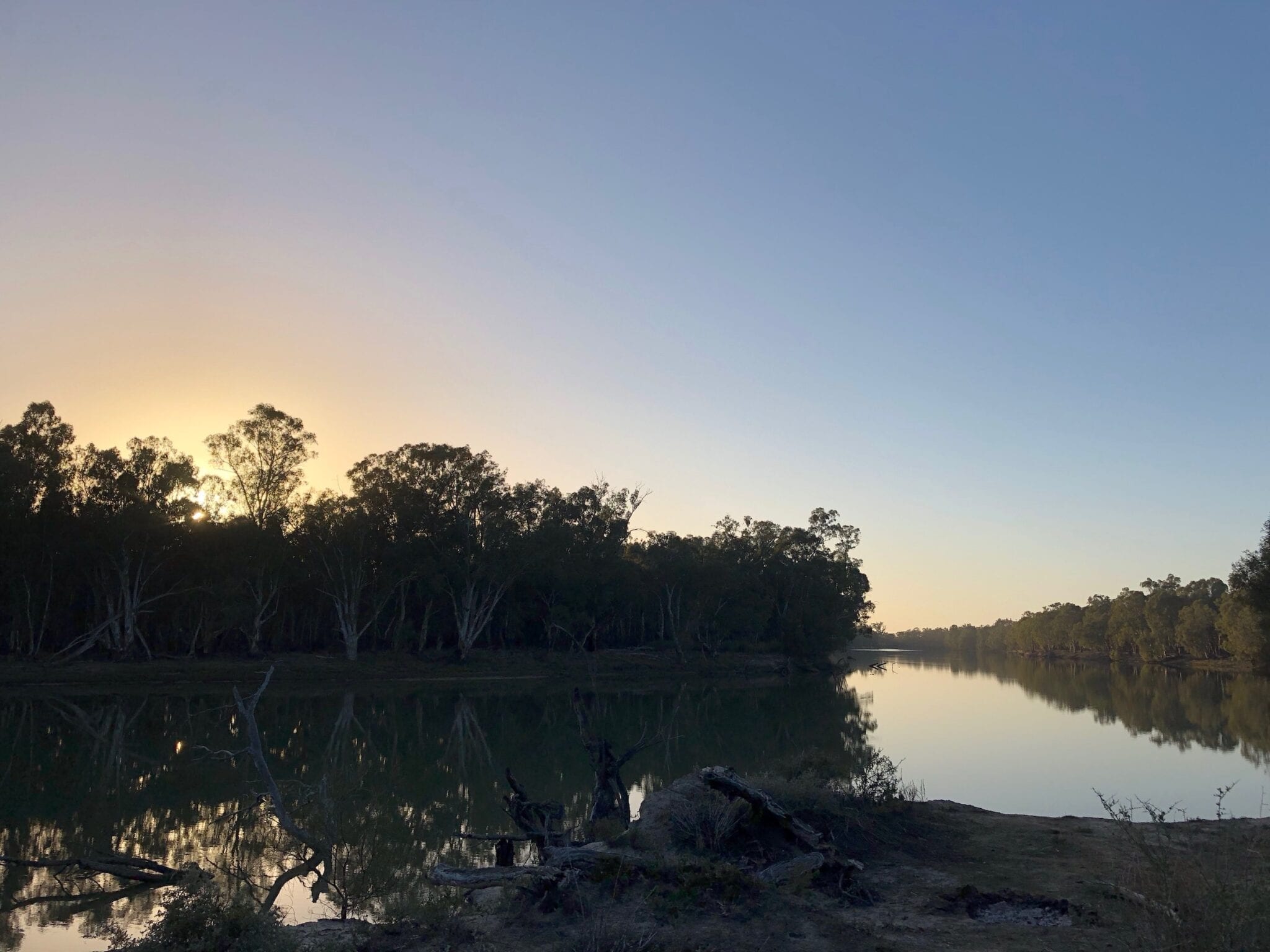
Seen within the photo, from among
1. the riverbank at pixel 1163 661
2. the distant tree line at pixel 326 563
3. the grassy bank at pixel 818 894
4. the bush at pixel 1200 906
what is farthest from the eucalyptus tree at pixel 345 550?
the riverbank at pixel 1163 661

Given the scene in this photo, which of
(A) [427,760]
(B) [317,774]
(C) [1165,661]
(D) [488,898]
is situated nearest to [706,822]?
(D) [488,898]

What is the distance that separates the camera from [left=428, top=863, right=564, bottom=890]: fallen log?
832cm

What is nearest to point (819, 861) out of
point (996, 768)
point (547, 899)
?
point (547, 899)

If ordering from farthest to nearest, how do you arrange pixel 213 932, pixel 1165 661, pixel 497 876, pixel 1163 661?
pixel 1163 661, pixel 1165 661, pixel 497 876, pixel 213 932

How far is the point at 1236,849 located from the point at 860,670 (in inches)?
3157

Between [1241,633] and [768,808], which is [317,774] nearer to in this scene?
[768,808]

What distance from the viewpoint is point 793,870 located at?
9.34 m

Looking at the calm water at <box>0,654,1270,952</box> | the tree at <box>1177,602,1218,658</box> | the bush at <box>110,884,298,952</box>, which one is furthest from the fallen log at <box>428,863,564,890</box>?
the tree at <box>1177,602,1218,658</box>

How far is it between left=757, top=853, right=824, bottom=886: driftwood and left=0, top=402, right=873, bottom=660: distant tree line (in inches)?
1709

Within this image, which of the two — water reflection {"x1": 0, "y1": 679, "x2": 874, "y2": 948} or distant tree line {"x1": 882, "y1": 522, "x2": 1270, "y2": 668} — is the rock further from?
distant tree line {"x1": 882, "y1": 522, "x2": 1270, "y2": 668}

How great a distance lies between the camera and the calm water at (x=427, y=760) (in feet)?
39.0

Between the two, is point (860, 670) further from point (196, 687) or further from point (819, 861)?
point (819, 861)

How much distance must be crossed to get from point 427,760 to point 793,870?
1547 cm

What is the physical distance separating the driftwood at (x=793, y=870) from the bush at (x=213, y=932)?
15.3 ft
